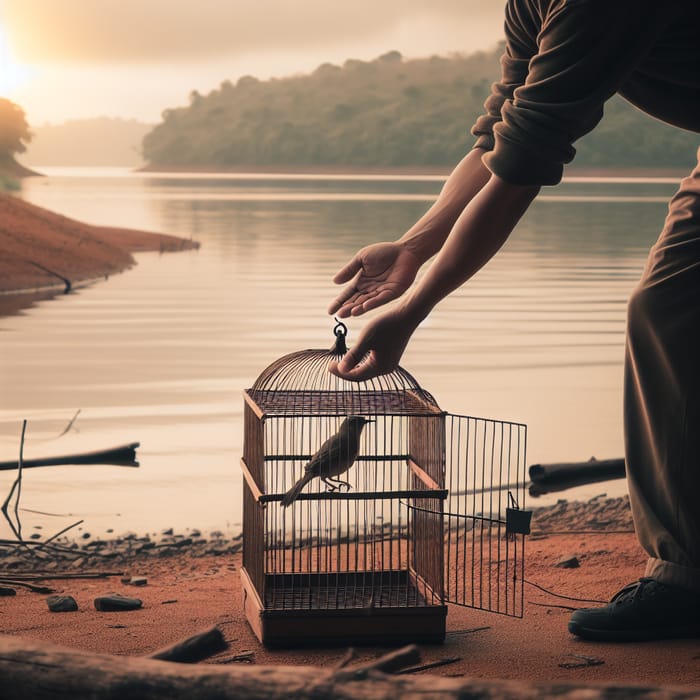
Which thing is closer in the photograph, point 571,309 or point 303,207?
point 571,309

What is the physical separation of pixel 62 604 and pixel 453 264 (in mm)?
2361

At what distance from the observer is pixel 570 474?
Result: 8750 mm

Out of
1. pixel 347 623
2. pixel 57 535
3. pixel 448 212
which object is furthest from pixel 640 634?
pixel 57 535

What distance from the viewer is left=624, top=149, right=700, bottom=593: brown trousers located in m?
4.41

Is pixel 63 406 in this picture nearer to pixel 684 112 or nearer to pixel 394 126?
pixel 684 112

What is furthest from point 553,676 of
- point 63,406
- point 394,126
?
point 394,126

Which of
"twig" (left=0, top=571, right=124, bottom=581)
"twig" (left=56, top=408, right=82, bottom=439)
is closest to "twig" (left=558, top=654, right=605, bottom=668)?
"twig" (left=0, top=571, right=124, bottom=581)

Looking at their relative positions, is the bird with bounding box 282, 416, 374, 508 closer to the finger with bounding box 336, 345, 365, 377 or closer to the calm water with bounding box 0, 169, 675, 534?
the finger with bounding box 336, 345, 365, 377

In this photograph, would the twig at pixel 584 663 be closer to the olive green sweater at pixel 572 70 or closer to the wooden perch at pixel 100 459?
the olive green sweater at pixel 572 70

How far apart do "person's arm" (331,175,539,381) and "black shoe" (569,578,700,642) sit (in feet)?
4.20

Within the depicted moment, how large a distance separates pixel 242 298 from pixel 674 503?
19500mm

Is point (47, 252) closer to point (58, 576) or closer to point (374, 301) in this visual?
point (58, 576)

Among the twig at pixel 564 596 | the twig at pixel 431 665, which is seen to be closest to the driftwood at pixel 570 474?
the twig at pixel 564 596

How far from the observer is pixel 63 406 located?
38.6 feet
